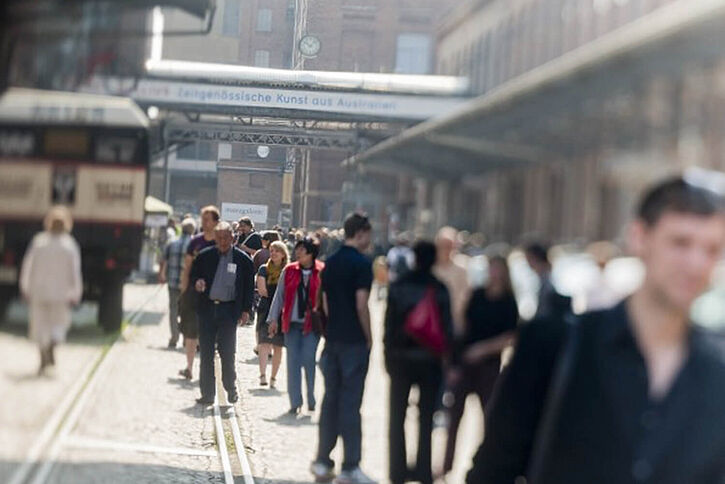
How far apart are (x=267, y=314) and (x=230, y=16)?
2.21 feet

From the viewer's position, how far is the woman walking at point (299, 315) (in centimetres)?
250

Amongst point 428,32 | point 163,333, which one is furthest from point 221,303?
point 428,32

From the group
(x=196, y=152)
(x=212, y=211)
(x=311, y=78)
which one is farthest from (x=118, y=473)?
(x=311, y=78)

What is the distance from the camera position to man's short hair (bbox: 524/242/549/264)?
1960 mm

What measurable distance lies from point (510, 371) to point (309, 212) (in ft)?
1.75

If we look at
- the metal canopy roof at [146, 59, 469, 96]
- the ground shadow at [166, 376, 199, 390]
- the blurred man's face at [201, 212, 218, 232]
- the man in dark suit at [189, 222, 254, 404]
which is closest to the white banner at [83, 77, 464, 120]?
the metal canopy roof at [146, 59, 469, 96]

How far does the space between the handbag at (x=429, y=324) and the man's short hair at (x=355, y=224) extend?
0.18 m

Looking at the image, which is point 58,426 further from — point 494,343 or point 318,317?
point 494,343

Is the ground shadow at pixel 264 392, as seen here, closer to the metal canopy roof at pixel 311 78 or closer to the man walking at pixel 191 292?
the man walking at pixel 191 292

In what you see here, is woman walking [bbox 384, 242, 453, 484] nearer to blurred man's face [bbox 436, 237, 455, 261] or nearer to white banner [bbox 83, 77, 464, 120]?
blurred man's face [bbox 436, 237, 455, 261]

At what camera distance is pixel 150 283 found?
7.49ft

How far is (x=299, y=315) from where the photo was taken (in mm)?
2598

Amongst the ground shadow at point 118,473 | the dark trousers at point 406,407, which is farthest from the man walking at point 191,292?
the dark trousers at point 406,407

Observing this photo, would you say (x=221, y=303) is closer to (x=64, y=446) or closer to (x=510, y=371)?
(x=64, y=446)
